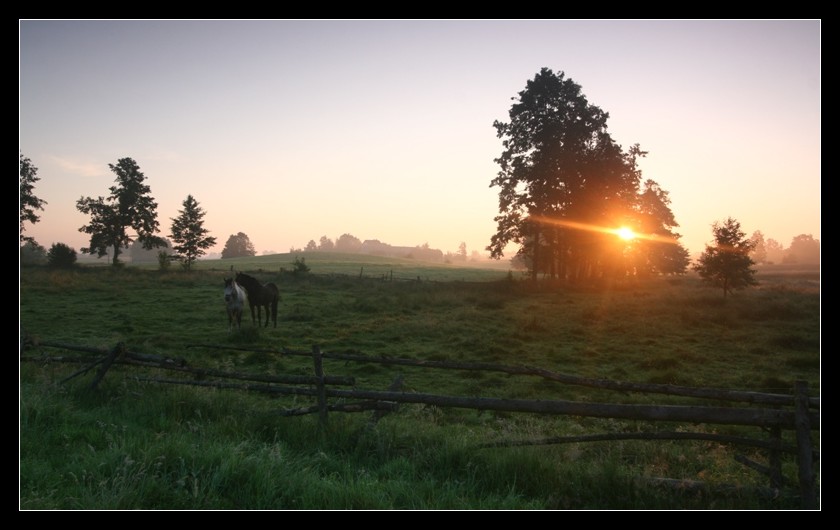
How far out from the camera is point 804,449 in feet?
14.4

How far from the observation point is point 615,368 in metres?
12.7

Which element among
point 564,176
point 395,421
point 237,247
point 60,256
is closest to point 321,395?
point 395,421

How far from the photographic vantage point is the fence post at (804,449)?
14.0 feet

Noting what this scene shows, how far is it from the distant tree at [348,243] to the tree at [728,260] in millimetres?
157445

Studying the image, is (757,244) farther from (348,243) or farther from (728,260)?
(348,243)

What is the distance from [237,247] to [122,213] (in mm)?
71285

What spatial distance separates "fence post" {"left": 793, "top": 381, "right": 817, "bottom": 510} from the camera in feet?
14.0

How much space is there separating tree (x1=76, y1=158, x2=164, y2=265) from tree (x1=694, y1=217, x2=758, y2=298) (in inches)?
2045

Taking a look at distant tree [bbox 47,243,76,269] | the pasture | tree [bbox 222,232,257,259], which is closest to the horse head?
the pasture

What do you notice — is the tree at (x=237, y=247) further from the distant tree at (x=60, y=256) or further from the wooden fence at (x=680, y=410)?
the wooden fence at (x=680, y=410)

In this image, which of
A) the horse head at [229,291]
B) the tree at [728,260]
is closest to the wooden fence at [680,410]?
the horse head at [229,291]
